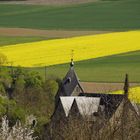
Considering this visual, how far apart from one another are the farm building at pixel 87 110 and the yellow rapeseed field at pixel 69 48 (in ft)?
38.1

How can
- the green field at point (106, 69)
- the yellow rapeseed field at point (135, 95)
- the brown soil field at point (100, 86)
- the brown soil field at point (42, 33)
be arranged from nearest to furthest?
the yellow rapeseed field at point (135, 95) < the brown soil field at point (100, 86) < the green field at point (106, 69) < the brown soil field at point (42, 33)

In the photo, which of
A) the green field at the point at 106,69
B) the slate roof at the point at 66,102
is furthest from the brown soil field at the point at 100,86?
the slate roof at the point at 66,102

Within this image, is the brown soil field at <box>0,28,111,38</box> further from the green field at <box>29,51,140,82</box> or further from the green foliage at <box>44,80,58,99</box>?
the green foliage at <box>44,80,58,99</box>

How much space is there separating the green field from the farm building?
3.22 meters

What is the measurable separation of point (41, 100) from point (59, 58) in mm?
15138

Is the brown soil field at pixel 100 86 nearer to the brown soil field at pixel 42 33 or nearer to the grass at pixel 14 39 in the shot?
the grass at pixel 14 39

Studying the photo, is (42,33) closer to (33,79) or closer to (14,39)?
(14,39)

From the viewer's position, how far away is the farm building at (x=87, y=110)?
18.3 m

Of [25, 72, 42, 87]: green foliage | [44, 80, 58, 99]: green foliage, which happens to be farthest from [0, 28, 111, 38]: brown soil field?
[44, 80, 58, 99]: green foliage

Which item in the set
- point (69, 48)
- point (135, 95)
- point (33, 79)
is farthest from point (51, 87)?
point (69, 48)

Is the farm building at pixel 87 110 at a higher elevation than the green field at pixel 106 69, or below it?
below

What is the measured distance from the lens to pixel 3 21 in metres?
92.7

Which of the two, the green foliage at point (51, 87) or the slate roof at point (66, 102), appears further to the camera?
the green foliage at point (51, 87)

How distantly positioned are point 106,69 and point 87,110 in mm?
28178
